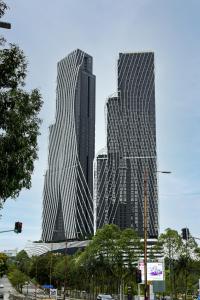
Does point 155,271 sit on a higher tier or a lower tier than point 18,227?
lower

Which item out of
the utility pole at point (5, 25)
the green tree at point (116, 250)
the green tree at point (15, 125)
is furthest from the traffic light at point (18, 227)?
the green tree at point (116, 250)

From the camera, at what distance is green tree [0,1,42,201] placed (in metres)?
18.7

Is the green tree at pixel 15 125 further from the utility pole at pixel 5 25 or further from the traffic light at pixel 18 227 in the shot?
the traffic light at pixel 18 227

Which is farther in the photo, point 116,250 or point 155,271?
point 116,250

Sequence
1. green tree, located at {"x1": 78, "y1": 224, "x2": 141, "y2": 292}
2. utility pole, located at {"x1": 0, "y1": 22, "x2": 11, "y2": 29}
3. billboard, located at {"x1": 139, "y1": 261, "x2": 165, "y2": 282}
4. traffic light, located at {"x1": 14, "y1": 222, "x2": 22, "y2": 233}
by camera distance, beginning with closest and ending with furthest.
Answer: utility pole, located at {"x1": 0, "y1": 22, "x2": 11, "y2": 29} → traffic light, located at {"x1": 14, "y1": 222, "x2": 22, "y2": 233} → billboard, located at {"x1": 139, "y1": 261, "x2": 165, "y2": 282} → green tree, located at {"x1": 78, "y1": 224, "x2": 141, "y2": 292}

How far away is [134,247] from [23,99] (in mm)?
70755

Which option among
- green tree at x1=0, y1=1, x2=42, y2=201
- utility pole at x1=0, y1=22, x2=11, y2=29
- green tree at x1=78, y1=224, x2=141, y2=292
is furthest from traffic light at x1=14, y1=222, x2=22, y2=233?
green tree at x1=78, y1=224, x2=141, y2=292

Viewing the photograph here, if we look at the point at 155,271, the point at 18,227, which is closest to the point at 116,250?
the point at 155,271

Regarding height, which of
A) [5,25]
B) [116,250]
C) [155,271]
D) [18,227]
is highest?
[5,25]

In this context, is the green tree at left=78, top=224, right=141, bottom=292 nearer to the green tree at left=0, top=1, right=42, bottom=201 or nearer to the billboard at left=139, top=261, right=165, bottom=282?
the billboard at left=139, top=261, right=165, bottom=282

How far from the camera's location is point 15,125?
18891 millimetres

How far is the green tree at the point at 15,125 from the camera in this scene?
61.4 ft

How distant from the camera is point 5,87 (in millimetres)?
19500

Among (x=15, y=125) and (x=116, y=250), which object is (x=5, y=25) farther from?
(x=116, y=250)
